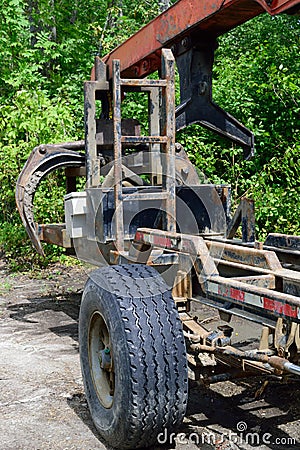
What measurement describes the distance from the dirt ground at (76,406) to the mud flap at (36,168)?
3.90ft

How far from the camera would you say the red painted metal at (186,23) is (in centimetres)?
457

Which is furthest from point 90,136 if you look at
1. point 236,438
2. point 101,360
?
point 236,438

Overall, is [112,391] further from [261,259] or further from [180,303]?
[261,259]

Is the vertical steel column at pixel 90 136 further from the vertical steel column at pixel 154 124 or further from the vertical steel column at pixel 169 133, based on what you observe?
the vertical steel column at pixel 169 133

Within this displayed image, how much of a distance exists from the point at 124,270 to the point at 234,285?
2.84 ft

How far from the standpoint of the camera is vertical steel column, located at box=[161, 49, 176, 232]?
452 cm

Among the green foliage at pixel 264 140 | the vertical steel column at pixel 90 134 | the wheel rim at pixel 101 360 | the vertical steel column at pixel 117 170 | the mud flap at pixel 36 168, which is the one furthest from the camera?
the green foliage at pixel 264 140

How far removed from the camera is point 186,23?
16.5 feet

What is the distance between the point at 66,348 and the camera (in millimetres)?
5695

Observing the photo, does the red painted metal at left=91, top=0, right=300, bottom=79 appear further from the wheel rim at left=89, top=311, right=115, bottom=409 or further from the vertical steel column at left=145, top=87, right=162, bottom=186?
the wheel rim at left=89, top=311, right=115, bottom=409

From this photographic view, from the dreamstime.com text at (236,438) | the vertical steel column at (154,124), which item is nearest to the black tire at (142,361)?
the dreamstime.com text at (236,438)

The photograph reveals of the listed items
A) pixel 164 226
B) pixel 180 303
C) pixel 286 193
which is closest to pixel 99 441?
pixel 180 303

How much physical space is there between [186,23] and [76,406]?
2895 mm

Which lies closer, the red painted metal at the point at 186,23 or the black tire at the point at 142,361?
the black tire at the point at 142,361
